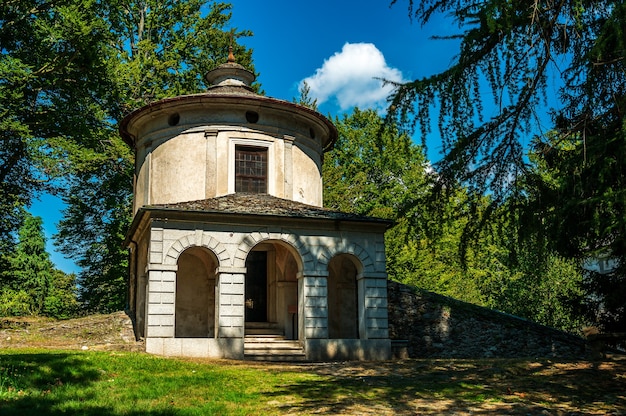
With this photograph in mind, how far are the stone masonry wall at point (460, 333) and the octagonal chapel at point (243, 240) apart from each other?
1.66 m

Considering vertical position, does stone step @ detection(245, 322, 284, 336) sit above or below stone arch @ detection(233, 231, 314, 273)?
below

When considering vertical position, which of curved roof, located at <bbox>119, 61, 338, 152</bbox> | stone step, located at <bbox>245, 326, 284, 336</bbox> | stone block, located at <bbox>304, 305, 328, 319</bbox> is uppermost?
curved roof, located at <bbox>119, 61, 338, 152</bbox>

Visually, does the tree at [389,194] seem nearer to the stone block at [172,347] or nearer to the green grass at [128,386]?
the stone block at [172,347]

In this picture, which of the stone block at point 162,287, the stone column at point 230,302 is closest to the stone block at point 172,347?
the stone column at point 230,302

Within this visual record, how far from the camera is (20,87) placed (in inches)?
885

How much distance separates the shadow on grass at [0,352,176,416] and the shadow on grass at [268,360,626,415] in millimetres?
2798

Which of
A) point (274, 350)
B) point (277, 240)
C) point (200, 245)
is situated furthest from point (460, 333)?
point (200, 245)

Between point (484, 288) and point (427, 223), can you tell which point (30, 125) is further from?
point (484, 288)

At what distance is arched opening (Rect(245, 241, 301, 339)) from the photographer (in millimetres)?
19516

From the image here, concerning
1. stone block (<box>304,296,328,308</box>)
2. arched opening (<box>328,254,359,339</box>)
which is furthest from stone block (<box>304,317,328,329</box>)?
arched opening (<box>328,254,359,339</box>)

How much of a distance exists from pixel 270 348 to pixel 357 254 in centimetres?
365

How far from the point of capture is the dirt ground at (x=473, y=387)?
350 inches

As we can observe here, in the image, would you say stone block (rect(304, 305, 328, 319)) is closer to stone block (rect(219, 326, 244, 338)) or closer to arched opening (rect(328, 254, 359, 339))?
stone block (rect(219, 326, 244, 338))

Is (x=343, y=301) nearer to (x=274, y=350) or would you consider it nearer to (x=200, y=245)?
(x=274, y=350)
